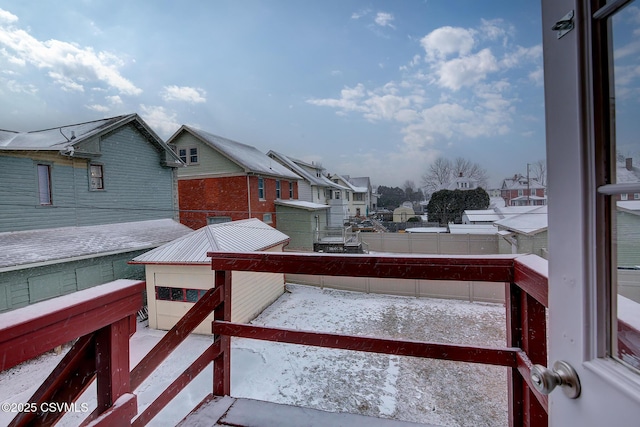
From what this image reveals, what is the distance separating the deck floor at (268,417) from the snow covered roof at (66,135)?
26.2 feet

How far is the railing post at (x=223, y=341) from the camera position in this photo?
1.42 m

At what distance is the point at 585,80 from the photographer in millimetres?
526

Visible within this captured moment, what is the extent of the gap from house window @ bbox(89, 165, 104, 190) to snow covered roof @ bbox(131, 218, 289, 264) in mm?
2864

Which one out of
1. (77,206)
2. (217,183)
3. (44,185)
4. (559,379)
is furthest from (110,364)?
(217,183)

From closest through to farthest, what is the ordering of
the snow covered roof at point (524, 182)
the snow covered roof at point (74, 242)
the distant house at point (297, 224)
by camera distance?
1. the snow covered roof at point (524, 182)
2. the snow covered roof at point (74, 242)
3. the distant house at point (297, 224)

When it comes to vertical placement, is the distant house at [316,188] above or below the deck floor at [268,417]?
above

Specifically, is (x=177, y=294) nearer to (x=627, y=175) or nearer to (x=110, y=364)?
(x=110, y=364)

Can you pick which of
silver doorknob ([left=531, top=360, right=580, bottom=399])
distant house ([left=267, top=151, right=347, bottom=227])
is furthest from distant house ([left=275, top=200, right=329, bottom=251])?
silver doorknob ([left=531, top=360, right=580, bottom=399])

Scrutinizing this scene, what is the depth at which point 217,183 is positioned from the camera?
1216cm

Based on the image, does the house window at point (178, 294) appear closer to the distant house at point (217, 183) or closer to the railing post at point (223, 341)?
the railing post at point (223, 341)

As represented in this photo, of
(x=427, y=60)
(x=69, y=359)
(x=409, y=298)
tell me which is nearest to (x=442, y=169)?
(x=409, y=298)

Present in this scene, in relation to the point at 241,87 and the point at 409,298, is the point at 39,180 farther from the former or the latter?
the point at 409,298

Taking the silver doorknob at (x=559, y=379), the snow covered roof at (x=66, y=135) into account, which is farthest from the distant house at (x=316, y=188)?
the silver doorknob at (x=559, y=379)

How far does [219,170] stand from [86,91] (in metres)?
4.80
